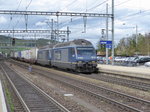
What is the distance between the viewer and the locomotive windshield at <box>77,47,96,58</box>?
29062mm

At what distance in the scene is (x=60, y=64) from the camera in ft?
113

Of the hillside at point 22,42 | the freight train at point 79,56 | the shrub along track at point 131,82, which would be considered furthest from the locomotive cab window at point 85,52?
the hillside at point 22,42

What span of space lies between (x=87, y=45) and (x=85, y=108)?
60.9 ft

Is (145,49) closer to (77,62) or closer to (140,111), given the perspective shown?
(77,62)

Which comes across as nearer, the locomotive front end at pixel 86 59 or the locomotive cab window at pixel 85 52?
the locomotive front end at pixel 86 59

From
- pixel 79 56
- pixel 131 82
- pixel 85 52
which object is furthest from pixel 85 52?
pixel 131 82

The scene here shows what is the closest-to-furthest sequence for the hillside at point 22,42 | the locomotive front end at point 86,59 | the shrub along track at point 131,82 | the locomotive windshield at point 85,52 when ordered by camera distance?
1. the shrub along track at point 131,82
2. the locomotive front end at point 86,59
3. the locomotive windshield at point 85,52
4. the hillside at point 22,42

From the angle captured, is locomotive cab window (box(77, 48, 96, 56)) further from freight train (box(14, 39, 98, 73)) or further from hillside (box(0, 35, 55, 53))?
hillside (box(0, 35, 55, 53))

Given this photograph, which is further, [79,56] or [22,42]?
[22,42]

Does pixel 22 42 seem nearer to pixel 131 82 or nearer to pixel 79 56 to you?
pixel 79 56

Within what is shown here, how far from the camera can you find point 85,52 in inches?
1158

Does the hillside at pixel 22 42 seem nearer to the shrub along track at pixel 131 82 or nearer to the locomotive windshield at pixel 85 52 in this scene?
the locomotive windshield at pixel 85 52

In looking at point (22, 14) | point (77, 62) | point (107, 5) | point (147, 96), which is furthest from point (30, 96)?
point (107, 5)

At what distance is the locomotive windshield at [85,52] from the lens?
29.1 meters
